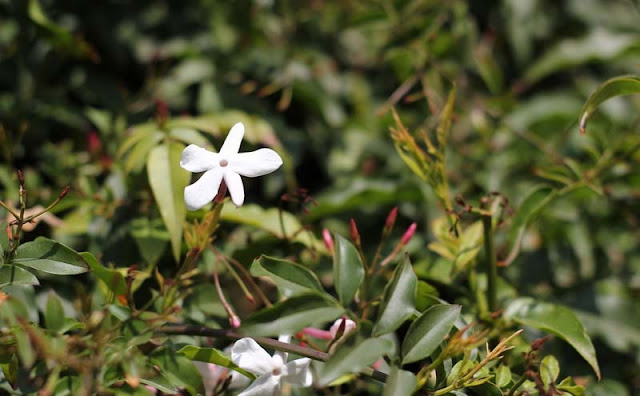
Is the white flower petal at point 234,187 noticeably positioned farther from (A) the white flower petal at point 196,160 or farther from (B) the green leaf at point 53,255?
(B) the green leaf at point 53,255

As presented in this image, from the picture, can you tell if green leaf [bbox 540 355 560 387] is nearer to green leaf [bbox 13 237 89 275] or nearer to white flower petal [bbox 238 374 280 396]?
white flower petal [bbox 238 374 280 396]

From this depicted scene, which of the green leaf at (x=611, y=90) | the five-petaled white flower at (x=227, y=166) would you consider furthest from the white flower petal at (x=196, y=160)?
the green leaf at (x=611, y=90)

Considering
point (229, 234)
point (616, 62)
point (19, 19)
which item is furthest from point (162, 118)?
point (616, 62)

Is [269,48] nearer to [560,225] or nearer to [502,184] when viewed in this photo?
[502,184]

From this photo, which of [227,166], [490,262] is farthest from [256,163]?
[490,262]

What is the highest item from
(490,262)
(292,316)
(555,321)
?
(292,316)

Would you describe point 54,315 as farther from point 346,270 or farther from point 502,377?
point 502,377

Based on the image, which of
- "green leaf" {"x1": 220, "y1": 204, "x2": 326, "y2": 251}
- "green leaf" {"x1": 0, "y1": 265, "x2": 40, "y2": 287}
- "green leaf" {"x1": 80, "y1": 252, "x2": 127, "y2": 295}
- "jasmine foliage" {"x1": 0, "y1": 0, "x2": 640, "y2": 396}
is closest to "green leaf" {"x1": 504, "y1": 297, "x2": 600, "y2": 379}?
"jasmine foliage" {"x1": 0, "y1": 0, "x2": 640, "y2": 396}

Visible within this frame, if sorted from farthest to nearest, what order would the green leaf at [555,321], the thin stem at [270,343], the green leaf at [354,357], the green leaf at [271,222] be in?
the green leaf at [271,222] → the green leaf at [555,321] → the thin stem at [270,343] → the green leaf at [354,357]
